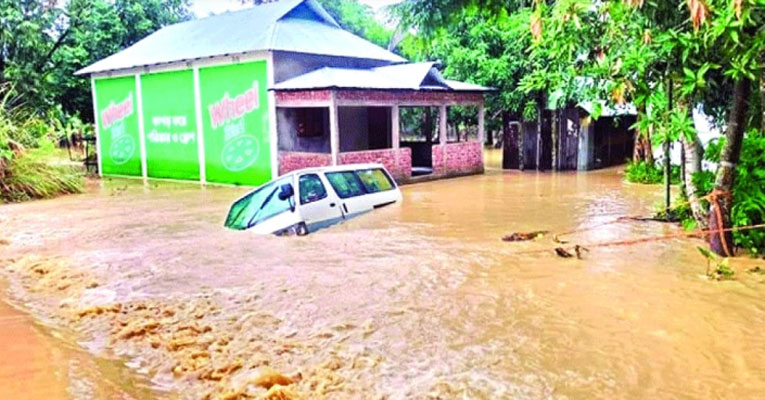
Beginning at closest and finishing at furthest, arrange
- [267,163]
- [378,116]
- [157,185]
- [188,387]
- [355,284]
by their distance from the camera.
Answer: [188,387] → [355,284] → [267,163] → [157,185] → [378,116]

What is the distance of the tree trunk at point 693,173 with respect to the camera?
9.16 meters

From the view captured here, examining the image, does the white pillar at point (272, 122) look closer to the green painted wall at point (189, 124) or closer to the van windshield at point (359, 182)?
the green painted wall at point (189, 124)

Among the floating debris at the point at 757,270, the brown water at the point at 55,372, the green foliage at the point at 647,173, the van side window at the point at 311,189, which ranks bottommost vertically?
the brown water at the point at 55,372

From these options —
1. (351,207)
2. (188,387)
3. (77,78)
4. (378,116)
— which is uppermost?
(77,78)

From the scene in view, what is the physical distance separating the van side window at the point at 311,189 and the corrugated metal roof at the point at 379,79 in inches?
284

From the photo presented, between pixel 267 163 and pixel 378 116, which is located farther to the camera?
pixel 378 116

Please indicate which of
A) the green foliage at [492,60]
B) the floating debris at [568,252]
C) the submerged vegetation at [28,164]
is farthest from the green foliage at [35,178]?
the floating debris at [568,252]

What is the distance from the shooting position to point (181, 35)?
23547mm

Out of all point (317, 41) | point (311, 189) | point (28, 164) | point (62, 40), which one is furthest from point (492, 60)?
point (62, 40)

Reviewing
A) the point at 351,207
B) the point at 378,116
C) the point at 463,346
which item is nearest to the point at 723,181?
the point at 463,346

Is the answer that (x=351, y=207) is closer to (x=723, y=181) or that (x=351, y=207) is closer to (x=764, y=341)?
(x=723, y=181)

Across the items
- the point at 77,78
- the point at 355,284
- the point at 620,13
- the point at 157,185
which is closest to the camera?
the point at 620,13

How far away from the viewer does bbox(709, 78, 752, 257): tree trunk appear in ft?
24.9

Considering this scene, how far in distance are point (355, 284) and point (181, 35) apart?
733 inches
